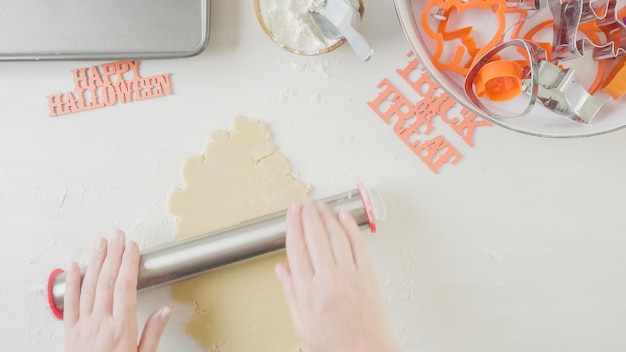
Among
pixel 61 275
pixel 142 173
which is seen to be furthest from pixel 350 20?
pixel 61 275

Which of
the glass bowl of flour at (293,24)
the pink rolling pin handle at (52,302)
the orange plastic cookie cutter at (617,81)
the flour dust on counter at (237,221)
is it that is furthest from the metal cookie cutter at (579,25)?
the pink rolling pin handle at (52,302)

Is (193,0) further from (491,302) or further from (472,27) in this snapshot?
(491,302)

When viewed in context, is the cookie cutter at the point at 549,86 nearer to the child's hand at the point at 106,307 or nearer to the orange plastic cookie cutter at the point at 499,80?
the orange plastic cookie cutter at the point at 499,80

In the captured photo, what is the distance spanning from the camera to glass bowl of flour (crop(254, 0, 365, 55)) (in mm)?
662

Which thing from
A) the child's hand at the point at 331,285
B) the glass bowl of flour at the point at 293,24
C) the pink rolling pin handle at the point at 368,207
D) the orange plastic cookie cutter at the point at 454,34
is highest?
the glass bowl of flour at the point at 293,24

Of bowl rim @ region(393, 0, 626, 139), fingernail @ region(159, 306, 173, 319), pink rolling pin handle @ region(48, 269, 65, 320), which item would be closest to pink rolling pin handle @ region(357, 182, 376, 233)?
bowl rim @ region(393, 0, 626, 139)

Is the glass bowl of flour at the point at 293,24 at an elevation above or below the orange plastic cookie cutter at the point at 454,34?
above

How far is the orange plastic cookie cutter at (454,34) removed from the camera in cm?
64

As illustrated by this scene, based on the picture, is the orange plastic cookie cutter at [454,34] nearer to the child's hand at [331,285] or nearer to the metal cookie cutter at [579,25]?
the metal cookie cutter at [579,25]

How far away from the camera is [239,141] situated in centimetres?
68

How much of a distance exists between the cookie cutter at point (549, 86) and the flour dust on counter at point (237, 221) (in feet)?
0.80

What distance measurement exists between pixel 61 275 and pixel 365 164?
365 mm

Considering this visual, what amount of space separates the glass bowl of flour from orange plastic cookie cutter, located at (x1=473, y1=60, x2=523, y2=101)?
0.16m

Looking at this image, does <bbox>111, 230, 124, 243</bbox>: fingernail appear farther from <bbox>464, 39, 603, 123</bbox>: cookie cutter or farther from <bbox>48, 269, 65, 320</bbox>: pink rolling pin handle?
<bbox>464, 39, 603, 123</bbox>: cookie cutter
